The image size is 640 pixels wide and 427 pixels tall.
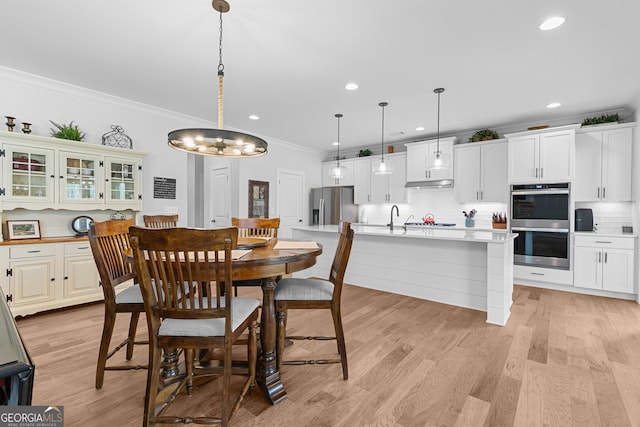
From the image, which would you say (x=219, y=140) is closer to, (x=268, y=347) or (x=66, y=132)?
(x=268, y=347)

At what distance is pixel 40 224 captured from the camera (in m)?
3.45

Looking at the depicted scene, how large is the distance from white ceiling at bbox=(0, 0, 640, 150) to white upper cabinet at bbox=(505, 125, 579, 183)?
1.25 ft

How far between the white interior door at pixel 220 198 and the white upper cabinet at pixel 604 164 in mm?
5714

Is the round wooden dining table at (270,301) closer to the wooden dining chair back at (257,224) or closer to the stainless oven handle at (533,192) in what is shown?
the wooden dining chair back at (257,224)

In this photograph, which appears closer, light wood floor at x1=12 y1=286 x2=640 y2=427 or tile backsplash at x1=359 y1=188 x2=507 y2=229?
light wood floor at x1=12 y1=286 x2=640 y2=427

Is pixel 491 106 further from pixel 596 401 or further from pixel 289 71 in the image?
pixel 596 401

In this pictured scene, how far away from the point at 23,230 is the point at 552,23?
17.5 ft

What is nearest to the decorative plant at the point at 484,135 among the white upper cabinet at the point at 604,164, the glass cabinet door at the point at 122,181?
the white upper cabinet at the point at 604,164

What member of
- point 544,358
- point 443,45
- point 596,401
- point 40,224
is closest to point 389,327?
point 544,358

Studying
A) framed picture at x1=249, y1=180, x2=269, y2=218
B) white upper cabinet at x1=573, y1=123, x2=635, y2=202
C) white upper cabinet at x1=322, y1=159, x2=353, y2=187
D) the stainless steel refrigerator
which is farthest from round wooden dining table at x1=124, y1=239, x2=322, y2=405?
white upper cabinet at x1=322, y1=159, x2=353, y2=187

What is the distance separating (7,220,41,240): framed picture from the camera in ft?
10.4

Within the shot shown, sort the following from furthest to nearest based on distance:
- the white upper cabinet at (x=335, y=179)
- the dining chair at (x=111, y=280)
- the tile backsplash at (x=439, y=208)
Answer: the white upper cabinet at (x=335, y=179)
the tile backsplash at (x=439, y=208)
the dining chair at (x=111, y=280)

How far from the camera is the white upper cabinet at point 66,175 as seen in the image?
3.12m

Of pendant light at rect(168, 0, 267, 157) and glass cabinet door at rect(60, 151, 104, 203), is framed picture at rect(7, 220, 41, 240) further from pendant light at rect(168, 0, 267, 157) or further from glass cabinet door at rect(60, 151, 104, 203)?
pendant light at rect(168, 0, 267, 157)
